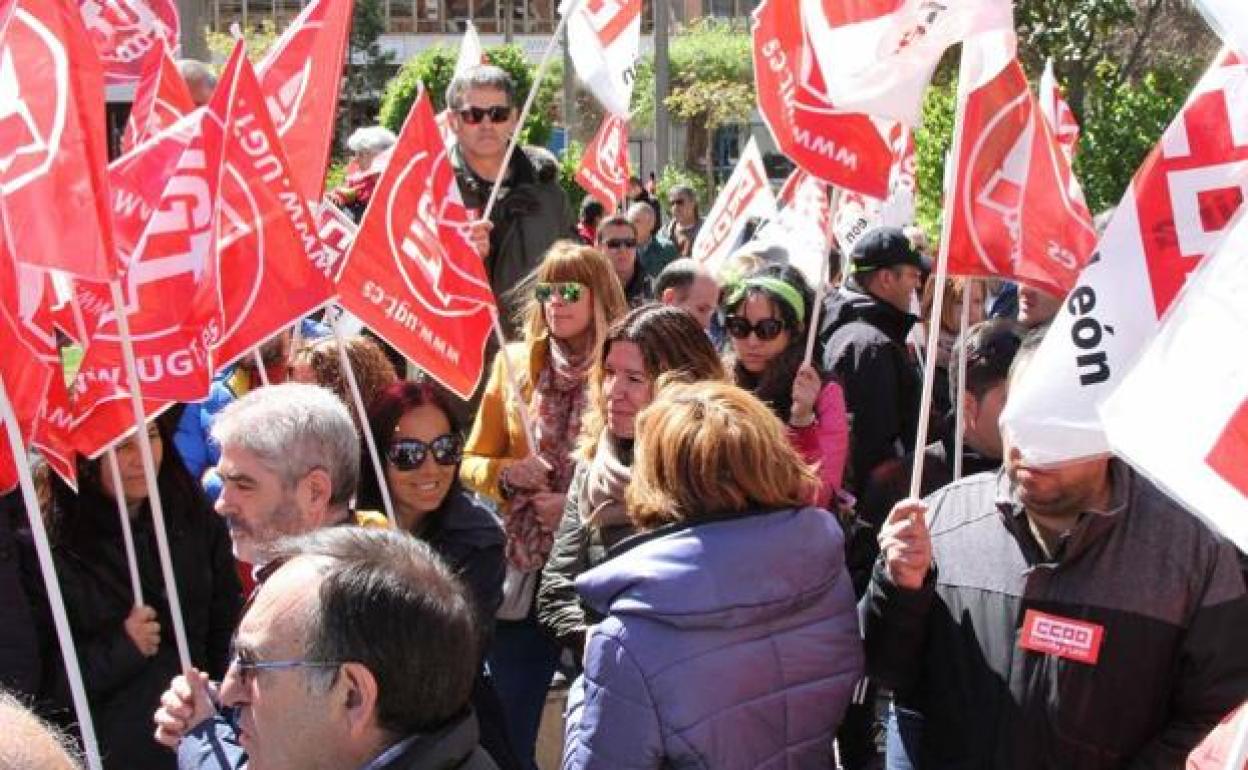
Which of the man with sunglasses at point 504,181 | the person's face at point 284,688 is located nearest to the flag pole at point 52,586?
the person's face at point 284,688

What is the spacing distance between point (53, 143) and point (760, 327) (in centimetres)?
253

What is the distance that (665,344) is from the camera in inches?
179

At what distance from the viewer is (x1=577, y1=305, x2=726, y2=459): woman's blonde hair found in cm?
454

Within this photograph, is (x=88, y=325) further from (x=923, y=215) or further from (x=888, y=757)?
(x=923, y=215)

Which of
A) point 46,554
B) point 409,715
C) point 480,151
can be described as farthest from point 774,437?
point 480,151

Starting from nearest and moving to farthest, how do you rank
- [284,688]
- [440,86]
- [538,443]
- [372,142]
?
1. [284,688]
2. [538,443]
3. [372,142]
4. [440,86]

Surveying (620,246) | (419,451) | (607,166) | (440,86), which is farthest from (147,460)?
(440,86)

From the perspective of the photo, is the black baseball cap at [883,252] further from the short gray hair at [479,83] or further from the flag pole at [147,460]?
the flag pole at [147,460]

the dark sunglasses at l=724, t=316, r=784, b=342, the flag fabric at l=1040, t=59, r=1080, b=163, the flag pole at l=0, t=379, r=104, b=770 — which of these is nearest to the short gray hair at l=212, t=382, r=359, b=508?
the flag pole at l=0, t=379, r=104, b=770

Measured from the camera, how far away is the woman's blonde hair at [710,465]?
3.41 meters

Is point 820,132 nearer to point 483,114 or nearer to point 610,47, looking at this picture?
point 483,114

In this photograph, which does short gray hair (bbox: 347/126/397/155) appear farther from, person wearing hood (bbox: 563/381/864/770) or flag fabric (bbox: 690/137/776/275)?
person wearing hood (bbox: 563/381/864/770)

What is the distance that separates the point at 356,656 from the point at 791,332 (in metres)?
3.26

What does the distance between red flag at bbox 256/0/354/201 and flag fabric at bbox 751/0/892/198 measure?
1.30 metres
